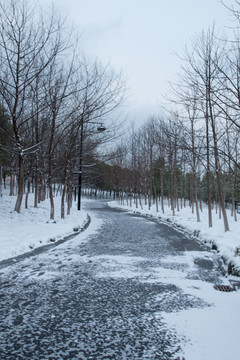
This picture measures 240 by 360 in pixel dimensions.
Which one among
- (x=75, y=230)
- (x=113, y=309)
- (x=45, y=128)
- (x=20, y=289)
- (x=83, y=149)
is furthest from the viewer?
(x=83, y=149)

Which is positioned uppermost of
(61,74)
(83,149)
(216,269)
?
(61,74)

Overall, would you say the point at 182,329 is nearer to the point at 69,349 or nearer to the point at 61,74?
the point at 69,349

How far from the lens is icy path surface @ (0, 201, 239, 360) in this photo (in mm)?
2906

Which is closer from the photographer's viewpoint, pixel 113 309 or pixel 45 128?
pixel 113 309

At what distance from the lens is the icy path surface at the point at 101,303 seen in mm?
2906

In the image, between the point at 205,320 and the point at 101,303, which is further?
the point at 101,303

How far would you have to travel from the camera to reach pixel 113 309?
3986mm

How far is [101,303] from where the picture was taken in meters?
4.21

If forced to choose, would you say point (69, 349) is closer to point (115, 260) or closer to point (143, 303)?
point (143, 303)

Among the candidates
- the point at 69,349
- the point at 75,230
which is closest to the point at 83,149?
the point at 75,230

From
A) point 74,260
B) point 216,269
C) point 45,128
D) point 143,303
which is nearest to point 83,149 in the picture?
point 45,128

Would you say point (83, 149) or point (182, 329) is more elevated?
point (83, 149)

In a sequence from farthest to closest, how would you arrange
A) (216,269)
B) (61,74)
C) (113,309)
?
(61,74) → (216,269) → (113,309)

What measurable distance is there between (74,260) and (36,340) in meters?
3.96
